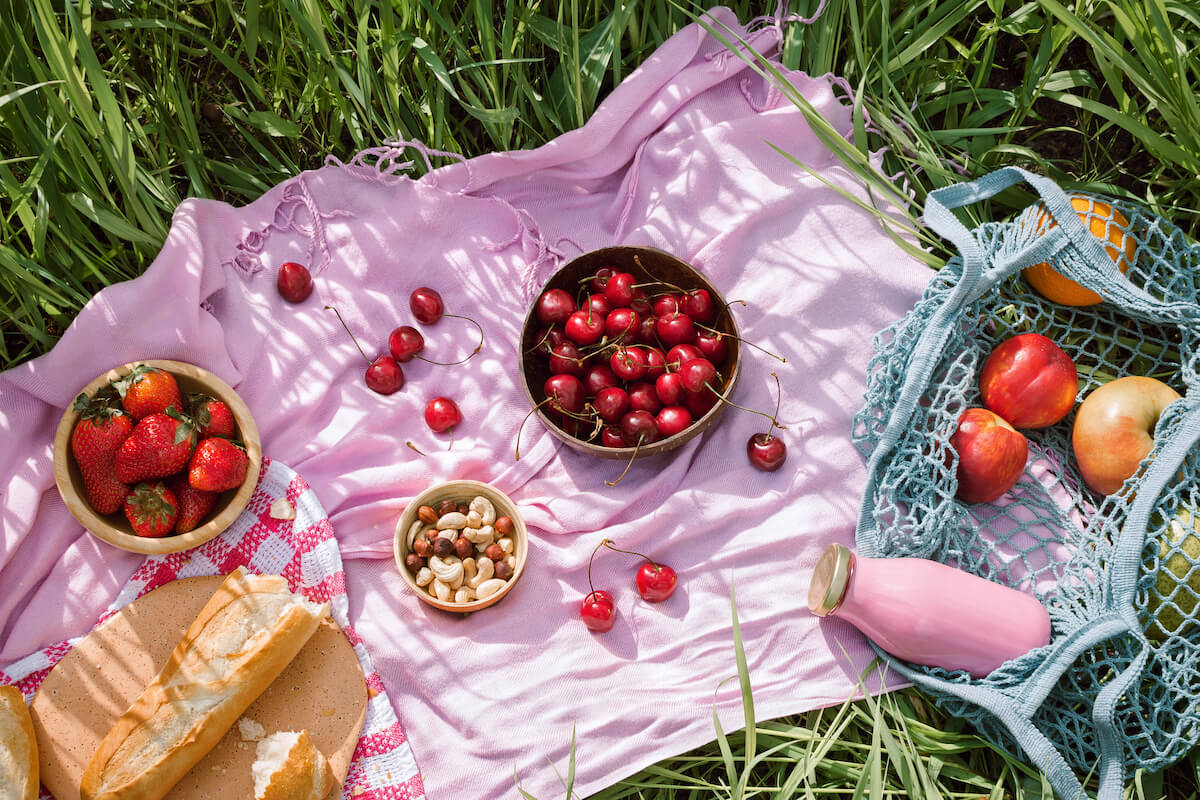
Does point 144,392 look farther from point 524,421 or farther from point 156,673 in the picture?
point 524,421

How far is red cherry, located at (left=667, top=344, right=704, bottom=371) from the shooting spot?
5.98 feet

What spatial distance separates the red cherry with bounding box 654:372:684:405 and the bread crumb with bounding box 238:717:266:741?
1023 mm

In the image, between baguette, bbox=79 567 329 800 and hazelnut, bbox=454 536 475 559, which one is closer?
baguette, bbox=79 567 329 800

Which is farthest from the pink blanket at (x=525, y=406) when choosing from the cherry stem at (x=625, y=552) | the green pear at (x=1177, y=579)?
the green pear at (x=1177, y=579)

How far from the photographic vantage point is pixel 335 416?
6.40ft

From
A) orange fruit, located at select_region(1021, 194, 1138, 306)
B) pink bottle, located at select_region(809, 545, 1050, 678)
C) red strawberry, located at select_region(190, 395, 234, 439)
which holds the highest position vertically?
orange fruit, located at select_region(1021, 194, 1138, 306)

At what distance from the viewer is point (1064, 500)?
191 centimetres

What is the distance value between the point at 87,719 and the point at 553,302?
3.97ft

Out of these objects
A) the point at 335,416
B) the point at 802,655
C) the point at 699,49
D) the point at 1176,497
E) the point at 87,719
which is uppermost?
the point at 699,49

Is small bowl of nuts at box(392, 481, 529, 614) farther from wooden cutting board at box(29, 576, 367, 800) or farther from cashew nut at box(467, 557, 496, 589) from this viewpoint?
wooden cutting board at box(29, 576, 367, 800)

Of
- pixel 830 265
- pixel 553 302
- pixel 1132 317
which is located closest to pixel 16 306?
pixel 553 302

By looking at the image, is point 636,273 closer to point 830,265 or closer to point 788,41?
point 830,265

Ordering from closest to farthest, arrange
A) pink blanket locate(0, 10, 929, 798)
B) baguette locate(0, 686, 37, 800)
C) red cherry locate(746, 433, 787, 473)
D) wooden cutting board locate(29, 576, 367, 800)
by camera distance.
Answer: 1. baguette locate(0, 686, 37, 800)
2. wooden cutting board locate(29, 576, 367, 800)
3. pink blanket locate(0, 10, 929, 798)
4. red cherry locate(746, 433, 787, 473)

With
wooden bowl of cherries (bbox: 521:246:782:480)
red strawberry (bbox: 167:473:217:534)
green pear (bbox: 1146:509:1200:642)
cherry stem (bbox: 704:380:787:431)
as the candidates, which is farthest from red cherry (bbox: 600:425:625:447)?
green pear (bbox: 1146:509:1200:642)
